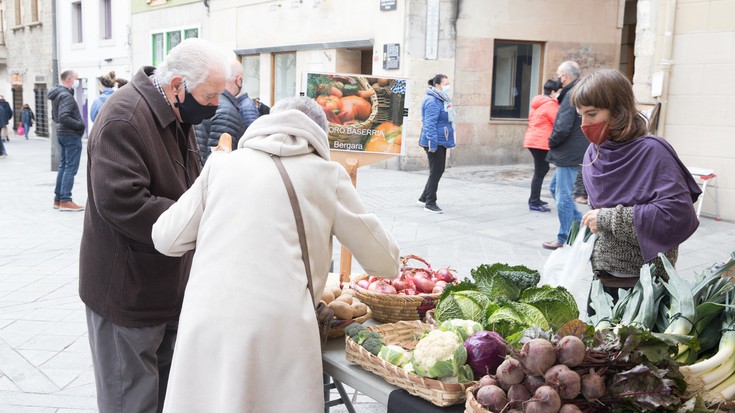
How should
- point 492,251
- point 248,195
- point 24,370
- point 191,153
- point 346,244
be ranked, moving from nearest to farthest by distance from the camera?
point 248,195
point 346,244
point 191,153
point 24,370
point 492,251

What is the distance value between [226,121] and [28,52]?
29.9 m

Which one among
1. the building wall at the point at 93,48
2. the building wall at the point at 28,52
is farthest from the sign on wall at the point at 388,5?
the building wall at the point at 28,52

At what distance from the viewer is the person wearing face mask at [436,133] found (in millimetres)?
9797

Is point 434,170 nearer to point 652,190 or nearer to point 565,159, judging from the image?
point 565,159

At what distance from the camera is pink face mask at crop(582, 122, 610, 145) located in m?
3.07

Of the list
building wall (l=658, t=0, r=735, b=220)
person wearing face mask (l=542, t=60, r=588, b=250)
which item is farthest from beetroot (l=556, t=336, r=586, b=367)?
building wall (l=658, t=0, r=735, b=220)

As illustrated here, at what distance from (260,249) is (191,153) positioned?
3.57 feet

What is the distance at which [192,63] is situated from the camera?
2861mm

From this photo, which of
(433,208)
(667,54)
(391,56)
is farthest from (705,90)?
(391,56)

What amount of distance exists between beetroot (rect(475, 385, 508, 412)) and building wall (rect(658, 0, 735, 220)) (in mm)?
8609

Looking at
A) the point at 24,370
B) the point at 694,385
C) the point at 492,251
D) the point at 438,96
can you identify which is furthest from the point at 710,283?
the point at 438,96

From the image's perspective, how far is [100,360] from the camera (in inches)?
113

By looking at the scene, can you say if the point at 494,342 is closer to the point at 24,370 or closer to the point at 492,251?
the point at 24,370

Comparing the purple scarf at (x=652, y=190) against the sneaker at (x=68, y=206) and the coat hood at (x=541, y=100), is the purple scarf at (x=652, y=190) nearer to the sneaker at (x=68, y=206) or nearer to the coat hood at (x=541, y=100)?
the coat hood at (x=541, y=100)
